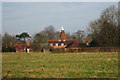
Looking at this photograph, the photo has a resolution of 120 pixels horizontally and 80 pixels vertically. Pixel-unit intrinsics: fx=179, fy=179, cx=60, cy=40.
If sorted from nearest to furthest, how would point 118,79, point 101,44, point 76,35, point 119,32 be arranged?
point 118,79 < point 119,32 < point 101,44 < point 76,35

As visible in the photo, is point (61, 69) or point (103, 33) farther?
point (103, 33)

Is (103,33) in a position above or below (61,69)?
above

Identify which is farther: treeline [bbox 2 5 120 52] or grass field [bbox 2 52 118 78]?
treeline [bbox 2 5 120 52]

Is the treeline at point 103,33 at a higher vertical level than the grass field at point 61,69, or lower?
higher

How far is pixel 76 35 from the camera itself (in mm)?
68375

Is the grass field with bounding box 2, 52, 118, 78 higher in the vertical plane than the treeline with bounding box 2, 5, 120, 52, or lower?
lower

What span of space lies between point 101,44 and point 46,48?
12.3 m

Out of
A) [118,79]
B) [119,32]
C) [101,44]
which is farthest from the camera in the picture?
[101,44]

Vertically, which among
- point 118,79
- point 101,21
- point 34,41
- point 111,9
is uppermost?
point 111,9

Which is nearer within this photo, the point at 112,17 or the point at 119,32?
the point at 119,32

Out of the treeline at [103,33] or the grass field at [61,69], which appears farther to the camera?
the treeline at [103,33]

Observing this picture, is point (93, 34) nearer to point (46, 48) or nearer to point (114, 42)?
point (114, 42)

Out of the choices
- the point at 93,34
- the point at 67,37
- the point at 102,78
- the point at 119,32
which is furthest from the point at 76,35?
the point at 102,78

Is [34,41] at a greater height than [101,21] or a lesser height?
lesser
